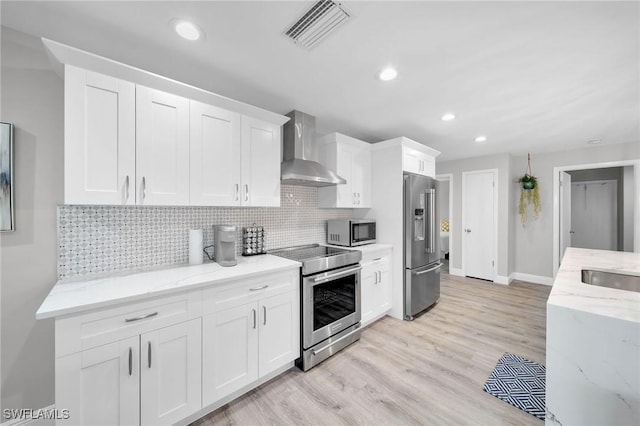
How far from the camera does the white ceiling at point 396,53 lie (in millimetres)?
1345

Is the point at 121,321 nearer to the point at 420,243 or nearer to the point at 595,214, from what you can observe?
the point at 420,243

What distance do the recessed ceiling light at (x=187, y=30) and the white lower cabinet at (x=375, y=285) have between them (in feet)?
7.83

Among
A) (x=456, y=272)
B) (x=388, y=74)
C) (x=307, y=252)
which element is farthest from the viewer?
(x=456, y=272)

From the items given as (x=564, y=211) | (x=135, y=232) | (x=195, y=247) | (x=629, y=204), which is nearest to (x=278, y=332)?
(x=195, y=247)

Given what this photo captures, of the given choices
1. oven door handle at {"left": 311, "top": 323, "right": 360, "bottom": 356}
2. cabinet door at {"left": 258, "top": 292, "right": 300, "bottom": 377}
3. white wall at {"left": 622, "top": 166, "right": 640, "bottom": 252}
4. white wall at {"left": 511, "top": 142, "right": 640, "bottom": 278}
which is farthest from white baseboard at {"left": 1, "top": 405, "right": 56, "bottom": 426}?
white wall at {"left": 622, "top": 166, "right": 640, "bottom": 252}

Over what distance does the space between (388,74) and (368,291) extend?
224 centimetres

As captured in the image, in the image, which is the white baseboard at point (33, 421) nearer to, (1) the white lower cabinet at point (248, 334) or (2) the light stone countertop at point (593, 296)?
(1) the white lower cabinet at point (248, 334)

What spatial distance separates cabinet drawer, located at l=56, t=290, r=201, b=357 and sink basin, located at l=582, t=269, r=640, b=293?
2952mm

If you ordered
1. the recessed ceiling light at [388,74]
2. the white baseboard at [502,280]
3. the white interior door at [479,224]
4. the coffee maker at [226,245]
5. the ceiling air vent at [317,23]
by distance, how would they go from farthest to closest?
1. the white interior door at [479,224]
2. the white baseboard at [502,280]
3. the coffee maker at [226,245]
4. the recessed ceiling light at [388,74]
5. the ceiling air vent at [317,23]

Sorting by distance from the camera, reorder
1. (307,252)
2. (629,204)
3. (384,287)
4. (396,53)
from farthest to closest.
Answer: (629,204)
(384,287)
(307,252)
(396,53)

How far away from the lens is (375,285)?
118 inches

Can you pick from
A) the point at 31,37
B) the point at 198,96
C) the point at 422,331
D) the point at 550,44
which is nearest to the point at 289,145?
the point at 198,96

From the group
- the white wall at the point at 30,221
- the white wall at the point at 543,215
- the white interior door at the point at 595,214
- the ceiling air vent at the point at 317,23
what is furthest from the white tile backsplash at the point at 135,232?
the white interior door at the point at 595,214

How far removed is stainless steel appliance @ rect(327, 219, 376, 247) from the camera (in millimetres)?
3044
